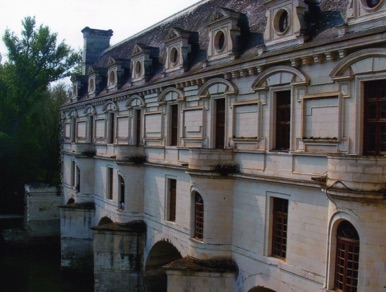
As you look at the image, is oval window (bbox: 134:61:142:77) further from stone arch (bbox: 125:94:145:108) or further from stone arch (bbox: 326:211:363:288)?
stone arch (bbox: 326:211:363:288)

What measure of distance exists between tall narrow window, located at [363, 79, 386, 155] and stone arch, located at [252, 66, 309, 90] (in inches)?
72.6

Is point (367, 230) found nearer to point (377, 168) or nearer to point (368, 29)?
point (377, 168)

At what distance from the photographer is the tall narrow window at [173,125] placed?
20.2 m

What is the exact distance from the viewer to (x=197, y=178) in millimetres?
15938

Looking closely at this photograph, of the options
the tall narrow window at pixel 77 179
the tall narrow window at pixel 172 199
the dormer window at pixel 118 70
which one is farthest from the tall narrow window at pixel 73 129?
the tall narrow window at pixel 172 199

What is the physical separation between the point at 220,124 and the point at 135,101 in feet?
24.6

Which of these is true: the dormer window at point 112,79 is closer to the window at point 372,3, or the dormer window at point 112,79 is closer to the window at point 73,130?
the window at point 73,130

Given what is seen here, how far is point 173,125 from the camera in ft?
66.9

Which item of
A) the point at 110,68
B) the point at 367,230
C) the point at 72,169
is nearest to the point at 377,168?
the point at 367,230

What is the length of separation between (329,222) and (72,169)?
81.8 ft

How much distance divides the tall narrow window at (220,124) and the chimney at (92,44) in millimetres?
23434

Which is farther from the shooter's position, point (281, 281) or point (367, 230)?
point (281, 281)

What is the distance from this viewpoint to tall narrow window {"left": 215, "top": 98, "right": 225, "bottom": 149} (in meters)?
16.9

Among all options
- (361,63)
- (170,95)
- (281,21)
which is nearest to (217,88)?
(281,21)
